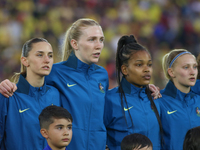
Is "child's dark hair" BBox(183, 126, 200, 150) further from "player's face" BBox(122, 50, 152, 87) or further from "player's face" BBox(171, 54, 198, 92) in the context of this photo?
"player's face" BBox(171, 54, 198, 92)

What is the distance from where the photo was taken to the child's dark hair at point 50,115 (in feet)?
9.37

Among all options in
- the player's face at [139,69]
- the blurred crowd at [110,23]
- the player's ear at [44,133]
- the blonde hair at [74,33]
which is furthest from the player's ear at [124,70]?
the blurred crowd at [110,23]

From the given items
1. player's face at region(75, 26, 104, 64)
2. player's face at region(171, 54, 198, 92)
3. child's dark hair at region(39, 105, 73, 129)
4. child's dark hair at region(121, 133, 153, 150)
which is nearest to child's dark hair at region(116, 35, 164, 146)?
player's face at region(75, 26, 104, 64)

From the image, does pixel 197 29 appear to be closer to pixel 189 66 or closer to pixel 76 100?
pixel 189 66

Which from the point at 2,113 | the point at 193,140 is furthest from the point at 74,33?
the point at 193,140

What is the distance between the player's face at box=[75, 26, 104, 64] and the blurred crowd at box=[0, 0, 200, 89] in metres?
4.47

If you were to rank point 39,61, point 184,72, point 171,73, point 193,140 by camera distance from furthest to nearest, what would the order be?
point 171,73 < point 184,72 < point 39,61 < point 193,140

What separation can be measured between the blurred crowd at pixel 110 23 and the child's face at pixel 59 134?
5.12 meters

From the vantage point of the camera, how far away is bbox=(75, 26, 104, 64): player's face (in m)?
3.46

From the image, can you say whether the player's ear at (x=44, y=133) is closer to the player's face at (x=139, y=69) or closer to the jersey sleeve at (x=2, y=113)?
the jersey sleeve at (x=2, y=113)

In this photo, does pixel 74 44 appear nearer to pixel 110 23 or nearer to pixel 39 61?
pixel 39 61

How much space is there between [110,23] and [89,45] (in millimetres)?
6445

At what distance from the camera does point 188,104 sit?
3770 mm

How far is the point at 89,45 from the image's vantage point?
3459mm
